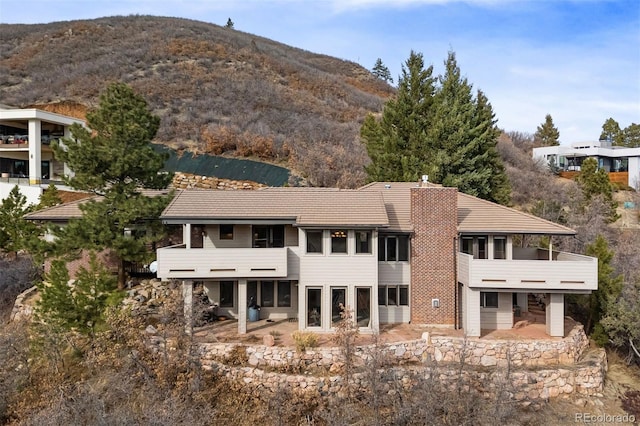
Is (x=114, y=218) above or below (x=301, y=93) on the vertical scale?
below

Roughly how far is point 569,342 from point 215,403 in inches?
557

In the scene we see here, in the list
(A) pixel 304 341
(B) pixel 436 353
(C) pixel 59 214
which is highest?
(C) pixel 59 214

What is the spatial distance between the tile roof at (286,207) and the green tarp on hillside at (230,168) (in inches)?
542

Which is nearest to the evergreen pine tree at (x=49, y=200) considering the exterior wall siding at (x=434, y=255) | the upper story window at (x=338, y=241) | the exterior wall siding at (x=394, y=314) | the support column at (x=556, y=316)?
the upper story window at (x=338, y=241)

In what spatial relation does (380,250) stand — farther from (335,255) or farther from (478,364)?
(478,364)

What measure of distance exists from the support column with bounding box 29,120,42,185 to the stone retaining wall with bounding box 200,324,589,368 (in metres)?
29.3

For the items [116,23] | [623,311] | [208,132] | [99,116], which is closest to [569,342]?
[623,311]

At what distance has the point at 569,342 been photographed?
17.2m

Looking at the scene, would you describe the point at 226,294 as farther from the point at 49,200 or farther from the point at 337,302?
the point at 49,200

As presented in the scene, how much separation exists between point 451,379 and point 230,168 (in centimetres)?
2531

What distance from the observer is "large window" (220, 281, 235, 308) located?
65.6ft

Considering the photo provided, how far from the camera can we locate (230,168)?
35469 millimetres

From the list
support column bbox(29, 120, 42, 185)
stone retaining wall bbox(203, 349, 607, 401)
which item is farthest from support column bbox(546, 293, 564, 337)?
support column bbox(29, 120, 42, 185)

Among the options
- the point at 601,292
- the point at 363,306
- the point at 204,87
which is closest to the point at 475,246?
the point at 601,292
